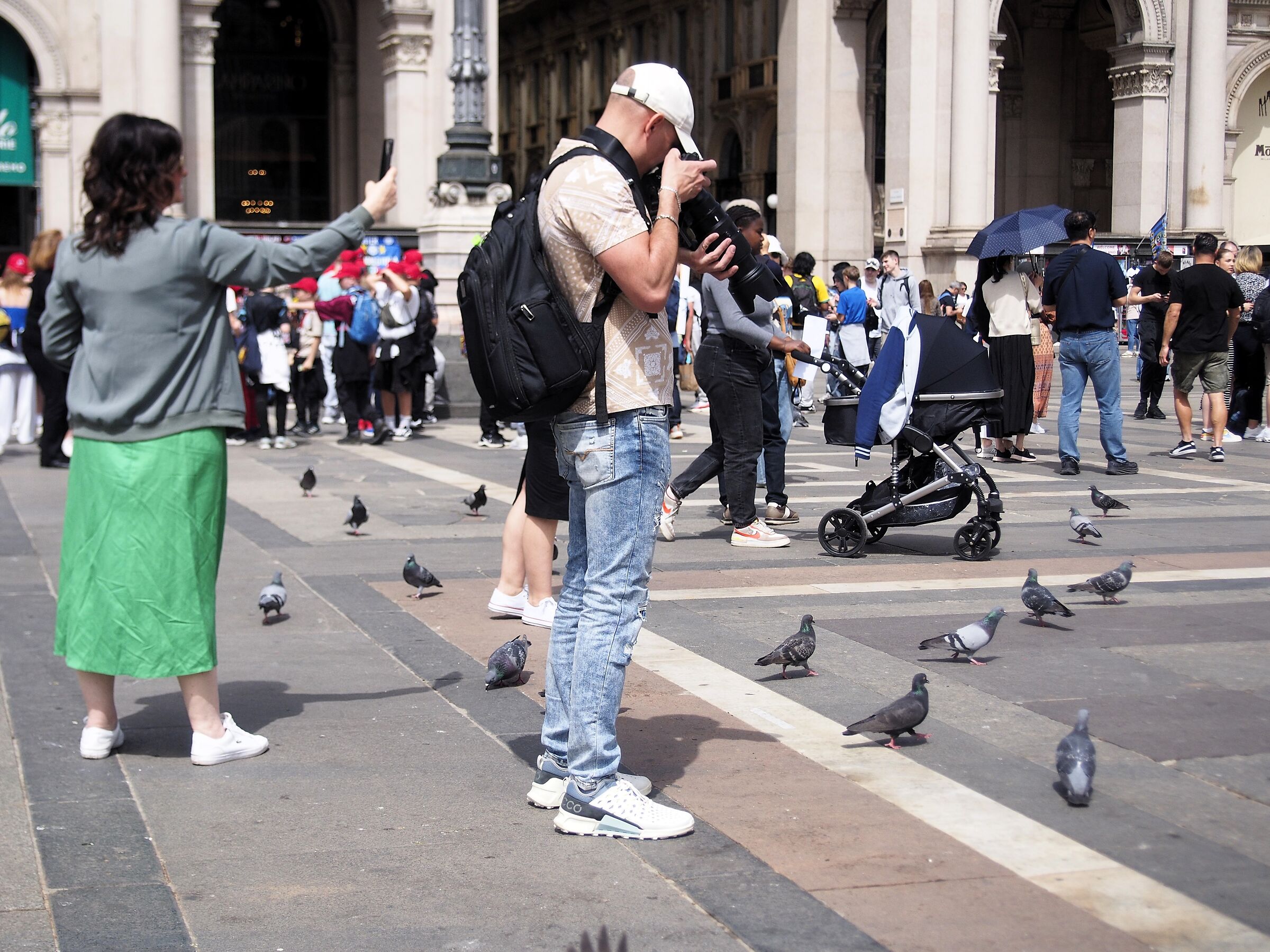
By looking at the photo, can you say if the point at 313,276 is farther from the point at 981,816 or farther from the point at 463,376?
the point at 463,376

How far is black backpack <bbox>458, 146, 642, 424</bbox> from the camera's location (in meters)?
4.18

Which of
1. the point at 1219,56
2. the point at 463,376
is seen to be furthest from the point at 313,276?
the point at 1219,56

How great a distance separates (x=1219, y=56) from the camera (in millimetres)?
34719

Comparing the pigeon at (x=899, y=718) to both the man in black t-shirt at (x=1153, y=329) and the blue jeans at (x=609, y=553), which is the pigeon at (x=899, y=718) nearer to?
the blue jeans at (x=609, y=553)

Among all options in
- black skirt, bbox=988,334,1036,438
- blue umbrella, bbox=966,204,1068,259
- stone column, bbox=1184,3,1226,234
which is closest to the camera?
blue umbrella, bbox=966,204,1068,259

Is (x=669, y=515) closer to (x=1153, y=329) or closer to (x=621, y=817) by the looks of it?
(x=621, y=817)

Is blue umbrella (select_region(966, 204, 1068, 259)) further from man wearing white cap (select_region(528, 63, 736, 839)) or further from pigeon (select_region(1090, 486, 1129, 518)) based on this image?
man wearing white cap (select_region(528, 63, 736, 839))

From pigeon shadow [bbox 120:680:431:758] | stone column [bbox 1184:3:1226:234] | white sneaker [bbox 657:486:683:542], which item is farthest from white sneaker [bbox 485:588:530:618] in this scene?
stone column [bbox 1184:3:1226:234]

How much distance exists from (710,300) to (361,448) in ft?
25.0

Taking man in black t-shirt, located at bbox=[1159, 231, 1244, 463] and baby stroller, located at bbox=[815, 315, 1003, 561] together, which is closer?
baby stroller, located at bbox=[815, 315, 1003, 561]

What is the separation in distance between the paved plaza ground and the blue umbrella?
4737 millimetres

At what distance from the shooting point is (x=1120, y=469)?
13.3 m

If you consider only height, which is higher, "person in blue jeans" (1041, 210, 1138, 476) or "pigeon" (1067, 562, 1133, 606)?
"person in blue jeans" (1041, 210, 1138, 476)

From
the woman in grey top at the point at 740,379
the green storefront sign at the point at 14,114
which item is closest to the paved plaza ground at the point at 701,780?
the woman in grey top at the point at 740,379
